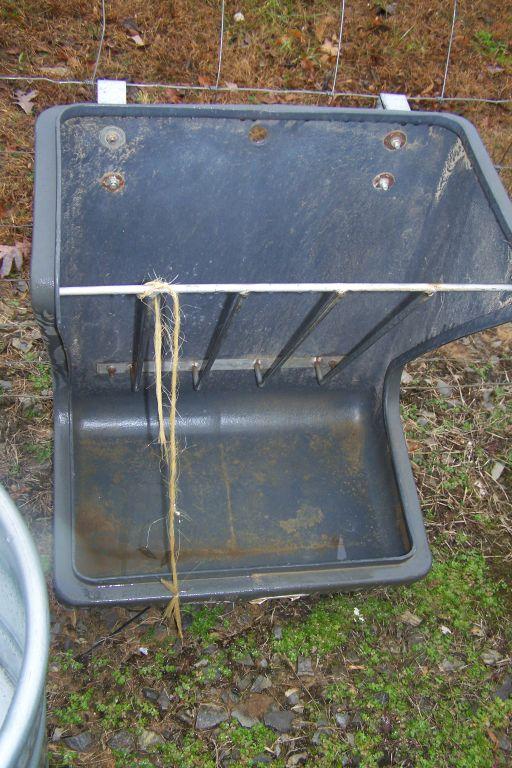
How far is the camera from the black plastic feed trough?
146cm

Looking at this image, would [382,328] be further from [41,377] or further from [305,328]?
[41,377]

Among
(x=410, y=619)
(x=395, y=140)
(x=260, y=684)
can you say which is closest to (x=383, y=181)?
(x=395, y=140)

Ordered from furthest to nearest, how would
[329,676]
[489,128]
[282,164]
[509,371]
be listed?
[489,128] → [509,371] → [329,676] → [282,164]

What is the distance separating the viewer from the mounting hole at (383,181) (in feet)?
5.30

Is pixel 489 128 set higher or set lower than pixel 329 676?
higher

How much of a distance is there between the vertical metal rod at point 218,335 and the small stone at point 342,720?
835 millimetres

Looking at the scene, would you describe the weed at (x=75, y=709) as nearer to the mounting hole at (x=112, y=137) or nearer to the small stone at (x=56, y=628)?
the small stone at (x=56, y=628)

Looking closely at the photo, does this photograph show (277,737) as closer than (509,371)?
Yes

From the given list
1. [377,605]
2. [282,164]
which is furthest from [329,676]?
[282,164]

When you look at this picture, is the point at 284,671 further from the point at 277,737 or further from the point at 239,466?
the point at 239,466

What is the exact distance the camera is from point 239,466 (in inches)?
69.5

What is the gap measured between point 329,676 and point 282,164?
1187 mm

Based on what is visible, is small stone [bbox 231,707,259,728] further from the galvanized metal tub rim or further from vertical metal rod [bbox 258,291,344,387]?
the galvanized metal tub rim

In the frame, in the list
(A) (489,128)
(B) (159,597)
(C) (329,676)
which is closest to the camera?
(B) (159,597)
